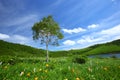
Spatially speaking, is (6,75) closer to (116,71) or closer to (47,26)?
(116,71)

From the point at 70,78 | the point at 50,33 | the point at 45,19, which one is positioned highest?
the point at 45,19

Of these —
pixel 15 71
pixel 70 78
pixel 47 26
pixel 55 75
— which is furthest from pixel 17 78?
pixel 47 26

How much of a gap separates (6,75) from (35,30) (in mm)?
36032

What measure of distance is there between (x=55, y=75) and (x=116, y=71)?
3355 mm

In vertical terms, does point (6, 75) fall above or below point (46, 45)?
below

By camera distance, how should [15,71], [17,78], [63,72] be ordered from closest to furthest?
[17,78] → [15,71] → [63,72]

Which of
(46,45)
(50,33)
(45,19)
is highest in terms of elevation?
(45,19)

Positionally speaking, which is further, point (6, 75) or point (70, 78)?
point (70, 78)

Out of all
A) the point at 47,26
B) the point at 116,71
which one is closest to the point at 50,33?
the point at 47,26

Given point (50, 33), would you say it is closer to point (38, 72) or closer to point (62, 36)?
point (62, 36)

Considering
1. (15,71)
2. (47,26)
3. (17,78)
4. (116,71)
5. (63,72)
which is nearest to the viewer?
(17,78)

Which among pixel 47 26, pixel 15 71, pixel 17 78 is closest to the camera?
pixel 17 78

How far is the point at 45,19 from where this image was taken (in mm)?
40812

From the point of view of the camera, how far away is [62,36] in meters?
41.6
